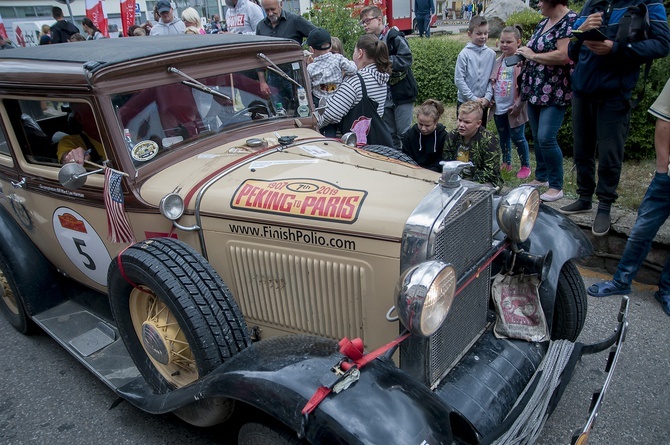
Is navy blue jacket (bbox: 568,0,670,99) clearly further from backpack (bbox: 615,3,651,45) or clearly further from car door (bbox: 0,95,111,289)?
car door (bbox: 0,95,111,289)

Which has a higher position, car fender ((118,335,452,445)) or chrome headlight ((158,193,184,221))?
chrome headlight ((158,193,184,221))

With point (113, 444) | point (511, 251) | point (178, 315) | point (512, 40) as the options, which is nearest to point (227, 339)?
point (178, 315)

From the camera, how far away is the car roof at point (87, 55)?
2494 millimetres

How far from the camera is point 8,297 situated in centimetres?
365

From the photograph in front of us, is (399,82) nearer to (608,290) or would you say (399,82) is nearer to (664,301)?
(608,290)

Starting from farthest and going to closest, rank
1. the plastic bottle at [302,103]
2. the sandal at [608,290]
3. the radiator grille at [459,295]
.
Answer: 1. the sandal at [608,290]
2. the plastic bottle at [302,103]
3. the radiator grille at [459,295]

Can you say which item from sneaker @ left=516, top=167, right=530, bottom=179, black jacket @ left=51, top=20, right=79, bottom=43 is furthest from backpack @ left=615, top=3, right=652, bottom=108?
black jacket @ left=51, top=20, right=79, bottom=43

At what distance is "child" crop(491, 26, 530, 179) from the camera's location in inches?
196

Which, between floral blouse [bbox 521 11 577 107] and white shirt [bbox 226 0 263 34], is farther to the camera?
white shirt [bbox 226 0 263 34]

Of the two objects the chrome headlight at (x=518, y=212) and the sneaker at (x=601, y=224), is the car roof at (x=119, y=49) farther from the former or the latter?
the sneaker at (x=601, y=224)

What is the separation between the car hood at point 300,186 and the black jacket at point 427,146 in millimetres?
1333

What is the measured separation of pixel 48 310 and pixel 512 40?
15.2 ft

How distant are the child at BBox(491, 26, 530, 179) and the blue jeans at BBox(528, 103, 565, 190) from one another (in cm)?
44

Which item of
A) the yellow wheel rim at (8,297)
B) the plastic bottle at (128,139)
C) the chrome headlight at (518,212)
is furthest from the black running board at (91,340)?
the chrome headlight at (518,212)
